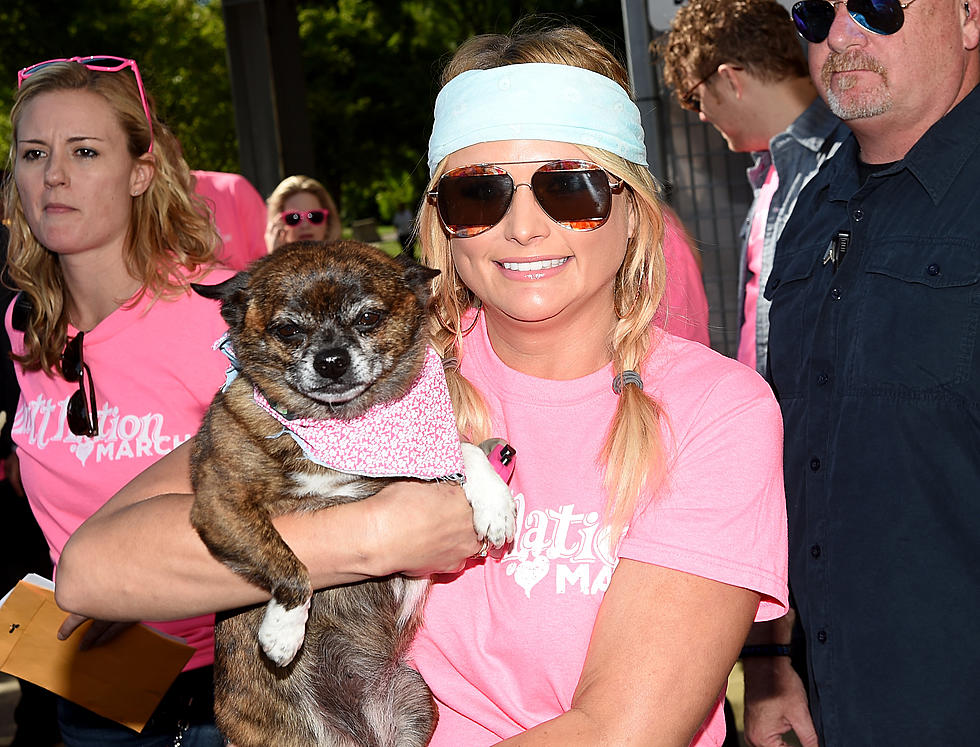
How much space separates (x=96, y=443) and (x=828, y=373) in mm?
2038

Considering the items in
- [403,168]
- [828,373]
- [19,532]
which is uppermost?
[828,373]

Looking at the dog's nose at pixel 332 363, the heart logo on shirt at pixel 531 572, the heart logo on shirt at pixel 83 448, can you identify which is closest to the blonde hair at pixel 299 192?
the heart logo on shirt at pixel 83 448

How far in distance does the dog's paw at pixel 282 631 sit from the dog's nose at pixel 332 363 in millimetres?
543

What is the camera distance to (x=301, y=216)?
607 cm

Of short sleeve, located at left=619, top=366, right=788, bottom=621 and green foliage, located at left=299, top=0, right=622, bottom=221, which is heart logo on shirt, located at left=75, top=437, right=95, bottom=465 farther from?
green foliage, located at left=299, top=0, right=622, bottom=221

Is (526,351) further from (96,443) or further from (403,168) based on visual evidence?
(403,168)

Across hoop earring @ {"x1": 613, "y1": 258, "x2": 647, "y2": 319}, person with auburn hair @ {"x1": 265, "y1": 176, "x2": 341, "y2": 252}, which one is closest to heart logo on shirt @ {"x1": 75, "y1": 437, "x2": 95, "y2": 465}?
hoop earring @ {"x1": 613, "y1": 258, "x2": 647, "y2": 319}

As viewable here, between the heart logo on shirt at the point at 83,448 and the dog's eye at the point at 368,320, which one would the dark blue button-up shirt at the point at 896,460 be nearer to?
the dog's eye at the point at 368,320

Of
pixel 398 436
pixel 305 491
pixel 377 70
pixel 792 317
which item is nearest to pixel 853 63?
pixel 792 317

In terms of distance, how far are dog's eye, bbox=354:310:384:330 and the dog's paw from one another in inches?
27.4

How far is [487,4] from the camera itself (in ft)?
74.7

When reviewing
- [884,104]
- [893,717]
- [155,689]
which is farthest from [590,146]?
[155,689]

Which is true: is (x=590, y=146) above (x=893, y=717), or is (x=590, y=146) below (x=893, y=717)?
above

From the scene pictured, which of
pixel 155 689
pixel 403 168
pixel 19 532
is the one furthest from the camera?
pixel 403 168
